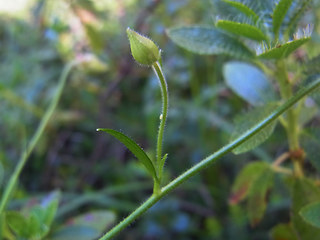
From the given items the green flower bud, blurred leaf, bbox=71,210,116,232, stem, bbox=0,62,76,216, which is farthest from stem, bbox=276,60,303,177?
stem, bbox=0,62,76,216

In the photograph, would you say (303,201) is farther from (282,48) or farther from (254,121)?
(282,48)

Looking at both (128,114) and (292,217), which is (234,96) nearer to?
(128,114)

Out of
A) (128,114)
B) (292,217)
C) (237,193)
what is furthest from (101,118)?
(292,217)

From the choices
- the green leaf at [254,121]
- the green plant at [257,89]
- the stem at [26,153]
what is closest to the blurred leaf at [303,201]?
the green plant at [257,89]

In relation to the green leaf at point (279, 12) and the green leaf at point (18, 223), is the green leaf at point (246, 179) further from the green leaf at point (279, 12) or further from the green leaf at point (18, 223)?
the green leaf at point (18, 223)

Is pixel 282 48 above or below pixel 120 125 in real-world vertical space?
above

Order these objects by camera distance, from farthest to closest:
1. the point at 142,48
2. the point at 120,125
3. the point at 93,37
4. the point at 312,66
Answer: the point at 120,125, the point at 93,37, the point at 312,66, the point at 142,48

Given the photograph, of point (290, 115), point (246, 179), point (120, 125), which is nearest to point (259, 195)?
point (246, 179)
